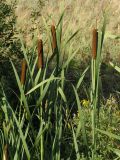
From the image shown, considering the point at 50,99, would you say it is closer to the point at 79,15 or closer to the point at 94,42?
the point at 94,42

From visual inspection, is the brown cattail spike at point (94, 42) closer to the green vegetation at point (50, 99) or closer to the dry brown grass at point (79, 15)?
the green vegetation at point (50, 99)

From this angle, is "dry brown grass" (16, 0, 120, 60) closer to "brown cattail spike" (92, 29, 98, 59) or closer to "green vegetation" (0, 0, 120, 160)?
"green vegetation" (0, 0, 120, 160)

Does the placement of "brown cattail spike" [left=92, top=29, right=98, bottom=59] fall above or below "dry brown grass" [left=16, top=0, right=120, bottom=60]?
above

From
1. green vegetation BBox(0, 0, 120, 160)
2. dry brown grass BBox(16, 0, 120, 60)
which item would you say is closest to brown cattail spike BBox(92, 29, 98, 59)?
green vegetation BBox(0, 0, 120, 160)

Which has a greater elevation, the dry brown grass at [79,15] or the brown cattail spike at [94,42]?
the brown cattail spike at [94,42]

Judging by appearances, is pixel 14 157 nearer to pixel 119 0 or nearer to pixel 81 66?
pixel 81 66

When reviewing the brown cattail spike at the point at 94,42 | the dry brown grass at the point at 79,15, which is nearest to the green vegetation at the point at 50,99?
the brown cattail spike at the point at 94,42

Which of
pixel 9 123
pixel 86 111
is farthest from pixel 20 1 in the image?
pixel 9 123

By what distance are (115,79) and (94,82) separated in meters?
4.42

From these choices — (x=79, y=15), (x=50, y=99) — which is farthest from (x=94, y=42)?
(x=79, y=15)

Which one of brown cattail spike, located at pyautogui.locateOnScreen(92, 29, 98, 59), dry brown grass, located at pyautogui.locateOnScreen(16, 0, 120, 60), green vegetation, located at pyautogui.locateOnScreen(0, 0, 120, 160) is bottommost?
dry brown grass, located at pyautogui.locateOnScreen(16, 0, 120, 60)

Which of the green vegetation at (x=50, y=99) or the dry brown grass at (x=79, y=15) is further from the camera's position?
the dry brown grass at (x=79, y=15)

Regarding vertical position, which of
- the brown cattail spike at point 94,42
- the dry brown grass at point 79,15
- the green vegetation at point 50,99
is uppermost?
the brown cattail spike at point 94,42

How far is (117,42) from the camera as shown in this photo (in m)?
7.77
